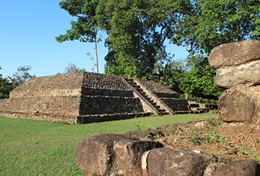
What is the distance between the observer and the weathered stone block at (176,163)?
71.9 inches

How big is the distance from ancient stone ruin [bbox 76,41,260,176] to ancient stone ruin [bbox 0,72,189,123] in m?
8.24

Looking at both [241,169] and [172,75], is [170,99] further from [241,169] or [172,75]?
[241,169]

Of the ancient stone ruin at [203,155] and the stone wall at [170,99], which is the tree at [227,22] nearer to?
the stone wall at [170,99]

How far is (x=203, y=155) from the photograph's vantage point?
1920 mm

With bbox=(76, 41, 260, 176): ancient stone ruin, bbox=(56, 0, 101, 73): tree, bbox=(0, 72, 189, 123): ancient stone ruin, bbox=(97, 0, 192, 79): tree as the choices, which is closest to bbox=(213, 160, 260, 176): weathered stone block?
bbox=(76, 41, 260, 176): ancient stone ruin

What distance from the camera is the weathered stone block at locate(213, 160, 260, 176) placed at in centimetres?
161

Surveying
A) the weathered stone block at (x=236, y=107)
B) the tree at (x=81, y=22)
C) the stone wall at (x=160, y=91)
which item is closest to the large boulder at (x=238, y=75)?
the weathered stone block at (x=236, y=107)

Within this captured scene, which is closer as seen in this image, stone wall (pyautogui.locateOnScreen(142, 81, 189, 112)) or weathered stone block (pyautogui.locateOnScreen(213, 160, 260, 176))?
weathered stone block (pyautogui.locateOnScreen(213, 160, 260, 176))

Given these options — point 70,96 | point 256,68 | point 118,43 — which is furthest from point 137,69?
point 256,68

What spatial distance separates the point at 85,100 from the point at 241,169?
1071 centimetres

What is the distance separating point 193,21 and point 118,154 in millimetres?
20503

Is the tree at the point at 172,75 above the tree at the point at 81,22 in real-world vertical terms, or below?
below

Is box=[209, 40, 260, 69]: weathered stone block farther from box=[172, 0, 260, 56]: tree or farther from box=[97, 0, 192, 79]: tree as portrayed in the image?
box=[97, 0, 192, 79]: tree

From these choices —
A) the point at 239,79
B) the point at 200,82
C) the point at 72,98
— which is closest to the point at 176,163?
the point at 239,79
